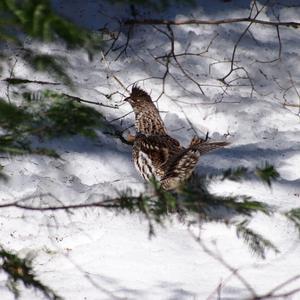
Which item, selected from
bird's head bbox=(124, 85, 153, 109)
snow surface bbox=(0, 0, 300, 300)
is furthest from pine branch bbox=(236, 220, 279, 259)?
bird's head bbox=(124, 85, 153, 109)

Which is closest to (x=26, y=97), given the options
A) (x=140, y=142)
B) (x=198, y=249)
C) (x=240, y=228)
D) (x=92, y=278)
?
(x=240, y=228)

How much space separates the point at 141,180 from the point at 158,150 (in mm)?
355

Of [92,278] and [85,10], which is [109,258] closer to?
[92,278]

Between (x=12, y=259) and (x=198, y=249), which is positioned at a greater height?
(x=198, y=249)

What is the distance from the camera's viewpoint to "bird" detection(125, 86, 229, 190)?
464 centimetres

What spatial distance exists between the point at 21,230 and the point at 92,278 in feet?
2.33

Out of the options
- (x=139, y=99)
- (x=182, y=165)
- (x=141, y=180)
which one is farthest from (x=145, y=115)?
(x=182, y=165)

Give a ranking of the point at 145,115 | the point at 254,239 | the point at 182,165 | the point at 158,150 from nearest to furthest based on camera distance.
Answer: the point at 254,239 < the point at 182,165 < the point at 158,150 < the point at 145,115

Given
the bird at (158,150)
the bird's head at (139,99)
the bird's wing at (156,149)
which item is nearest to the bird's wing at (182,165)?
the bird at (158,150)

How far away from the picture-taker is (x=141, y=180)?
5.48 metres

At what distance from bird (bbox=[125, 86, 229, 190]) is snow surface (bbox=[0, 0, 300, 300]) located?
0.24m

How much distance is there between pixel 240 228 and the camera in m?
2.82

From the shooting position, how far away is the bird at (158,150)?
4.64m

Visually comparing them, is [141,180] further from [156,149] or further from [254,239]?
[254,239]
